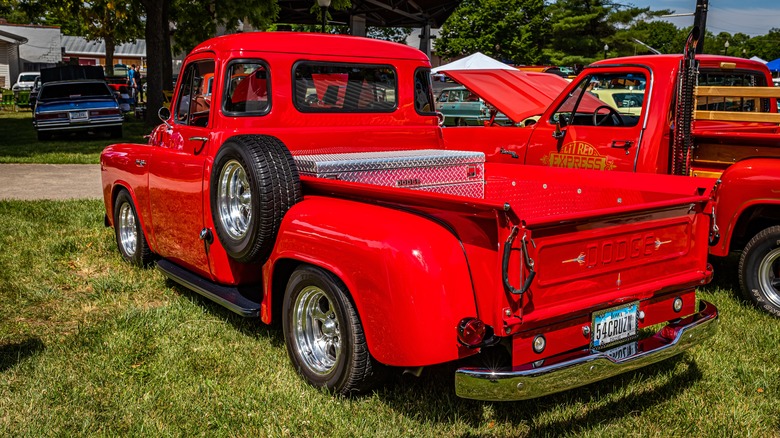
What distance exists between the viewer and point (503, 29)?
63625mm

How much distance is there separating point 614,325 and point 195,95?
11.5 ft

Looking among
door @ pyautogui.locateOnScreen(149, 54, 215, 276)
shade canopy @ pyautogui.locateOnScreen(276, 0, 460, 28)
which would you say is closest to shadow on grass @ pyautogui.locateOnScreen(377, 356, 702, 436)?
door @ pyautogui.locateOnScreen(149, 54, 215, 276)

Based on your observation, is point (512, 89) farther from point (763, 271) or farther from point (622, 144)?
point (763, 271)

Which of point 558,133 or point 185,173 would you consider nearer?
point 185,173

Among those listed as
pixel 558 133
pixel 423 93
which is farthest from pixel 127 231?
pixel 558 133

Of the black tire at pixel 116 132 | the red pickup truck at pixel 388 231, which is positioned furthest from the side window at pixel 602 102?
the black tire at pixel 116 132

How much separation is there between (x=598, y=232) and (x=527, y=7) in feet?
210

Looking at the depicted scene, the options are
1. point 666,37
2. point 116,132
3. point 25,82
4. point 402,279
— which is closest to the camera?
point 402,279

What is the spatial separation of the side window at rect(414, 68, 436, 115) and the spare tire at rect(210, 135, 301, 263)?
1869mm

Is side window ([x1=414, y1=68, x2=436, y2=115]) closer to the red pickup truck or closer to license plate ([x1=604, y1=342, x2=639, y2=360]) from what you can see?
the red pickup truck

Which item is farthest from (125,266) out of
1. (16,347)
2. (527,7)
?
(527,7)

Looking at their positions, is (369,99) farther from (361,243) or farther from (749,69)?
(749,69)

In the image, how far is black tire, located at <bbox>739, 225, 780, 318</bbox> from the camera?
541cm

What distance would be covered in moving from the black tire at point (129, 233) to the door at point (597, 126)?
12.0ft
